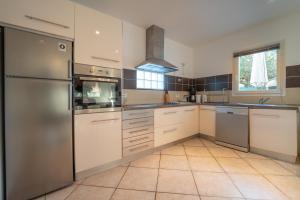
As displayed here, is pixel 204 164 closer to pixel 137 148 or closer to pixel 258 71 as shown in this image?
pixel 137 148

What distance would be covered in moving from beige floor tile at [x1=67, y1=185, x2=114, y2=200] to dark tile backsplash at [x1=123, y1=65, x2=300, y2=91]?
1.59 meters

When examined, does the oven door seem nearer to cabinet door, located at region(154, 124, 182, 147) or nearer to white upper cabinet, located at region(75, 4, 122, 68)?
white upper cabinet, located at region(75, 4, 122, 68)

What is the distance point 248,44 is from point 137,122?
2715 millimetres

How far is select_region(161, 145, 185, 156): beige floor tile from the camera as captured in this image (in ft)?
7.79

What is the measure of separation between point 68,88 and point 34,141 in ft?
1.89

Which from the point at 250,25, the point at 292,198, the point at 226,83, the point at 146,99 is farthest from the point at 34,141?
the point at 250,25

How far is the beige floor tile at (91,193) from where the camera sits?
1336 millimetres

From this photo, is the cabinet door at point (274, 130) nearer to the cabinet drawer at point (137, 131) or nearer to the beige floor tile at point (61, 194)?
the cabinet drawer at point (137, 131)

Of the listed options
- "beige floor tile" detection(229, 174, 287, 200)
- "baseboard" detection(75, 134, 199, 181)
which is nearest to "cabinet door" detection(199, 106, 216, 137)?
"baseboard" detection(75, 134, 199, 181)

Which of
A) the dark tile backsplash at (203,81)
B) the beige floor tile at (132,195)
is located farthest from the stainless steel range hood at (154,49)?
the beige floor tile at (132,195)

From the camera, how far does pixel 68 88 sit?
4.84ft

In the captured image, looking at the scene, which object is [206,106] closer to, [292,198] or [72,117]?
[292,198]

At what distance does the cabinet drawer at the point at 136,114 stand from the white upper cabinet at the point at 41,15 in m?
1.14

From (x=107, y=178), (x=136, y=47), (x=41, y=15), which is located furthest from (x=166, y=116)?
(x=41, y=15)
